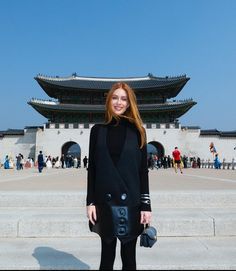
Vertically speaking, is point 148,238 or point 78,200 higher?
point 148,238

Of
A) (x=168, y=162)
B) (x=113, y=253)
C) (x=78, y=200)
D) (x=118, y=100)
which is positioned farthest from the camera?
(x=168, y=162)

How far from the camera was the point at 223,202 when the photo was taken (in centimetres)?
541

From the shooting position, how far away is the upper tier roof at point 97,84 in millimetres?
36688

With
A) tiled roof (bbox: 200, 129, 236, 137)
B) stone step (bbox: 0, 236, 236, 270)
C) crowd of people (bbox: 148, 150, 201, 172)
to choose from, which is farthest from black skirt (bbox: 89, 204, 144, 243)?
tiled roof (bbox: 200, 129, 236, 137)

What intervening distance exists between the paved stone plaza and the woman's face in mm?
1678

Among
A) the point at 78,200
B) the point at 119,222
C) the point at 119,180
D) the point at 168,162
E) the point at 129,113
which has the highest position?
the point at 129,113

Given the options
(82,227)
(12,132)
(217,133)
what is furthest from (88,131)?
(82,227)

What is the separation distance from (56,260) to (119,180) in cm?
158

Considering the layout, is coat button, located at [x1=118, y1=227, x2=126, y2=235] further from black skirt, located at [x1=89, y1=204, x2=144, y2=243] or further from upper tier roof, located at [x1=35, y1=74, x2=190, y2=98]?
upper tier roof, located at [x1=35, y1=74, x2=190, y2=98]

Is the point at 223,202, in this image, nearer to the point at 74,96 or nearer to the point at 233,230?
the point at 233,230

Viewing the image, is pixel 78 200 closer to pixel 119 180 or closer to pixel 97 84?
pixel 119 180

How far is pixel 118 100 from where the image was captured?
226 cm

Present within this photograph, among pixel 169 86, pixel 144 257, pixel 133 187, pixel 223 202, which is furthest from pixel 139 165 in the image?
pixel 169 86

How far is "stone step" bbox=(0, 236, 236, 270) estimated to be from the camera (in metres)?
2.93
